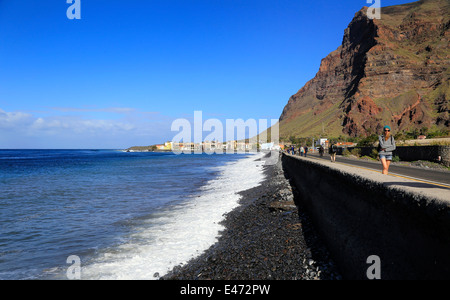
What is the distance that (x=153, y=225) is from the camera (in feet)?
40.0

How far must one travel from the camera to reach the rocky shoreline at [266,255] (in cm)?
619

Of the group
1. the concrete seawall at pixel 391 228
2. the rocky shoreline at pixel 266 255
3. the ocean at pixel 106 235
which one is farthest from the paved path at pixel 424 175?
the ocean at pixel 106 235

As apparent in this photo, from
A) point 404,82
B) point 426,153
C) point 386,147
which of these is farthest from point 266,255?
point 404,82

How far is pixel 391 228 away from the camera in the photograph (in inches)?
160

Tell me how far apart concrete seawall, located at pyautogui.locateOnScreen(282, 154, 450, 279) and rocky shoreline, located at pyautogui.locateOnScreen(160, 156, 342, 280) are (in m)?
0.53

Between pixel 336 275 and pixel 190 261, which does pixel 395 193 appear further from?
pixel 190 261

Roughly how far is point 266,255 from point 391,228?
3.78 m

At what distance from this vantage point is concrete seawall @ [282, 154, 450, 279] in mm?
3191

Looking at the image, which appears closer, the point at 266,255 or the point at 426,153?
the point at 266,255

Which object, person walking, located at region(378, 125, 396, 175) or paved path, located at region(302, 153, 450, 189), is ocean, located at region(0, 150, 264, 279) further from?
paved path, located at region(302, 153, 450, 189)

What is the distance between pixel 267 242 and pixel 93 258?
5.28m

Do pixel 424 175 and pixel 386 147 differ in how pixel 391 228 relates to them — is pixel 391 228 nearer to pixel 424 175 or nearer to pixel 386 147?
pixel 386 147

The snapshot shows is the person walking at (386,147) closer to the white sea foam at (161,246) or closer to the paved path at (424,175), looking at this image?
the paved path at (424,175)
